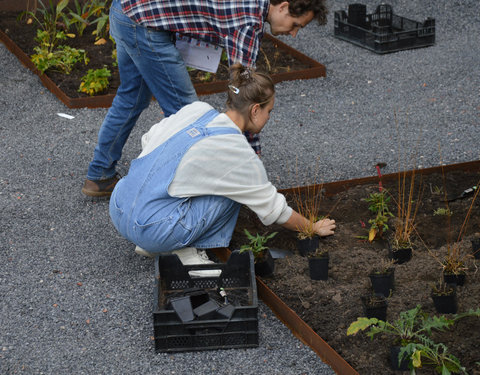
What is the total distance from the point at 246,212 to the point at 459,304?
1.52 metres

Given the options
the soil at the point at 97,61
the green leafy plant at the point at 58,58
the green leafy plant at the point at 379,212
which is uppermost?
the green leafy plant at the point at 379,212

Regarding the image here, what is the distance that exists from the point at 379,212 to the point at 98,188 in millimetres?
1858

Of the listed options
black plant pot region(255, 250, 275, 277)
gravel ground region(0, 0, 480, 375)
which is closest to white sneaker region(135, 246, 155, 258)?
gravel ground region(0, 0, 480, 375)

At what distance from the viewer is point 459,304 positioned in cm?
338

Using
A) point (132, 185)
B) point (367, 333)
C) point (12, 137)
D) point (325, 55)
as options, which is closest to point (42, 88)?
point (12, 137)

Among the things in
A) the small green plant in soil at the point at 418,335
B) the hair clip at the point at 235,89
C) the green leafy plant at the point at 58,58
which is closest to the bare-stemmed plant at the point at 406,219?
the small green plant in soil at the point at 418,335

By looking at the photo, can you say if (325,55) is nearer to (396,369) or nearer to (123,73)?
(123,73)

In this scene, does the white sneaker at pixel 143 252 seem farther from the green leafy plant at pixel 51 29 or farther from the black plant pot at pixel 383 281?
the green leafy plant at pixel 51 29

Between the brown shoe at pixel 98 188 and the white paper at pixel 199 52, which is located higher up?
the white paper at pixel 199 52

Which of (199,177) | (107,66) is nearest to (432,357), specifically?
(199,177)

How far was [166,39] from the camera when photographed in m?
4.12

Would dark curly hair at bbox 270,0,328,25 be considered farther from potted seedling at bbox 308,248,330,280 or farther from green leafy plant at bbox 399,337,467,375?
green leafy plant at bbox 399,337,467,375

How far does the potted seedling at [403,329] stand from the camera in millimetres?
2947

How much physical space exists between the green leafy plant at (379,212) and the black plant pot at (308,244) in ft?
1.09
